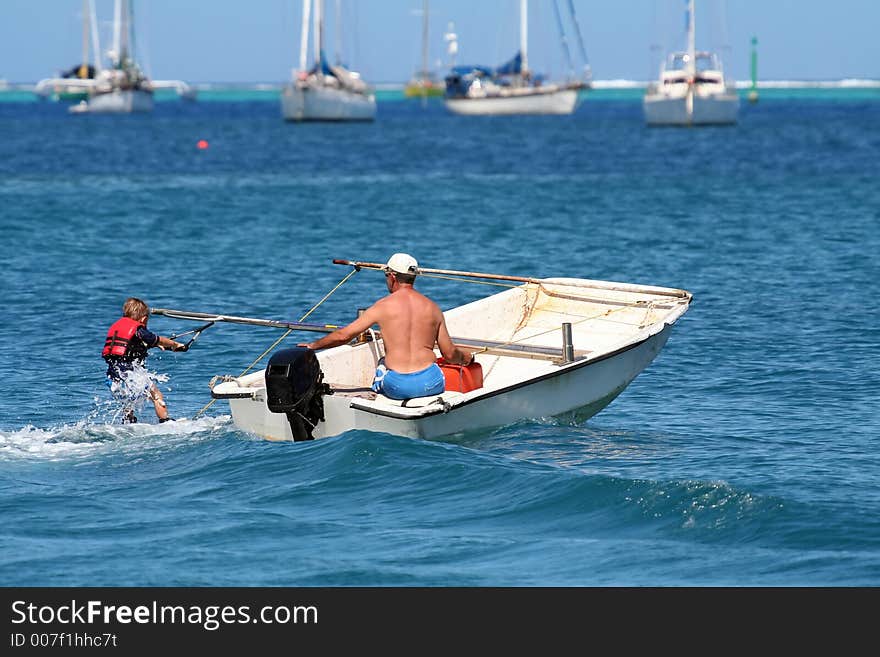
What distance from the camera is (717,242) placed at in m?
32.2

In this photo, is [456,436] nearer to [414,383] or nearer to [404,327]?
[414,383]

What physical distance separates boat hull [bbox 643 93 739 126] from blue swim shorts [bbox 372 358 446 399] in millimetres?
85470

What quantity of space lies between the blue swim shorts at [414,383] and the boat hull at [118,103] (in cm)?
13207

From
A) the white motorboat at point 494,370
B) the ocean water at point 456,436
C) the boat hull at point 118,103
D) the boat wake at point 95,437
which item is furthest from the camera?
the boat hull at point 118,103

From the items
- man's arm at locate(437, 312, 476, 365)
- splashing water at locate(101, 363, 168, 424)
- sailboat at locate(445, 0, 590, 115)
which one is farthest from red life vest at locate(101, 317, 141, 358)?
sailboat at locate(445, 0, 590, 115)

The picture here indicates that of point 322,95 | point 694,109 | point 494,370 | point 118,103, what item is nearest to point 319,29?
point 322,95

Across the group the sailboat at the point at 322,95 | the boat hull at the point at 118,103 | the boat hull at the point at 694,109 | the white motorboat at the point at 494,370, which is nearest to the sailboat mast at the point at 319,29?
the sailboat at the point at 322,95

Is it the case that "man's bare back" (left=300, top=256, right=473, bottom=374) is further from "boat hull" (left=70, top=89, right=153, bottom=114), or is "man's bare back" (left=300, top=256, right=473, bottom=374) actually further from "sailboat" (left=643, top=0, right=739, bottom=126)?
"boat hull" (left=70, top=89, right=153, bottom=114)

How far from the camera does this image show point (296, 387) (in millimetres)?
12625

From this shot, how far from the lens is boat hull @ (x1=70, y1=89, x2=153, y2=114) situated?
458ft

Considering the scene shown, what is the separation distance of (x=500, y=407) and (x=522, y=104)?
115m

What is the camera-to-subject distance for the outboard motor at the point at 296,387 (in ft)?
41.1

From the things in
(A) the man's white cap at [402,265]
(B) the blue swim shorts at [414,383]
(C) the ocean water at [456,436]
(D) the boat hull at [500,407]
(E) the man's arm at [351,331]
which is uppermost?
(A) the man's white cap at [402,265]

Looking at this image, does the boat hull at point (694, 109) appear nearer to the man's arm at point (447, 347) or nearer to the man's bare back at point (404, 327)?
the man's arm at point (447, 347)
